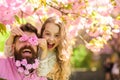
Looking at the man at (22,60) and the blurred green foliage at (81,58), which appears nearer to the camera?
the man at (22,60)

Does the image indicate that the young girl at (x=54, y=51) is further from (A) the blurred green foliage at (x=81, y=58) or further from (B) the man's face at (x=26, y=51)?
(A) the blurred green foliage at (x=81, y=58)

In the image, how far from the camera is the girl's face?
5.14 m

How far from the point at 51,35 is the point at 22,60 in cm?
51

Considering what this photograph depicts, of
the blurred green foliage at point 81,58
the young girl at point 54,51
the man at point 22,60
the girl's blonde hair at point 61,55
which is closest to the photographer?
the man at point 22,60

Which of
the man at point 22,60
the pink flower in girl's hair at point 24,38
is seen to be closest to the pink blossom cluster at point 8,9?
the man at point 22,60

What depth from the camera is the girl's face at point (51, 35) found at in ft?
16.9

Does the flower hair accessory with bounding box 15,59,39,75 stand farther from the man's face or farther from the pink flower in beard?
the pink flower in beard

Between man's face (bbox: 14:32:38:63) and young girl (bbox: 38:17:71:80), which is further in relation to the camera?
young girl (bbox: 38:17:71:80)

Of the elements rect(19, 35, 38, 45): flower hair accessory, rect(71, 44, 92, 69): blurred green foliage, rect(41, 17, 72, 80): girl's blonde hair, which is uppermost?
rect(19, 35, 38, 45): flower hair accessory

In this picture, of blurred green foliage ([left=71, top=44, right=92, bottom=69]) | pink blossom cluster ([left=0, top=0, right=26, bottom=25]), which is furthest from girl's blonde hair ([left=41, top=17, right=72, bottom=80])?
blurred green foliage ([left=71, top=44, right=92, bottom=69])

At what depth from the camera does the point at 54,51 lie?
5305mm

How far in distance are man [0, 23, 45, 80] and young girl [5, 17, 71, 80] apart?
164 mm

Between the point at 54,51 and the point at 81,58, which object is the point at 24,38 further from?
the point at 81,58

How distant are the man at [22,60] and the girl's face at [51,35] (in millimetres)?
294
